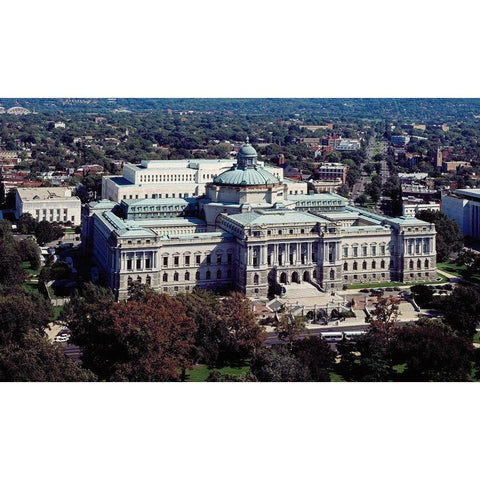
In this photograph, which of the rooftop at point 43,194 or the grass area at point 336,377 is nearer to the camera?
the grass area at point 336,377

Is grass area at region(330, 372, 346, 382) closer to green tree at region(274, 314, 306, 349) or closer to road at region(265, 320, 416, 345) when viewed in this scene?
green tree at region(274, 314, 306, 349)

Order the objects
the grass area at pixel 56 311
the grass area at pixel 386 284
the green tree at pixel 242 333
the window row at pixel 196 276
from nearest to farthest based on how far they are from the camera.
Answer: the green tree at pixel 242 333, the grass area at pixel 56 311, the window row at pixel 196 276, the grass area at pixel 386 284

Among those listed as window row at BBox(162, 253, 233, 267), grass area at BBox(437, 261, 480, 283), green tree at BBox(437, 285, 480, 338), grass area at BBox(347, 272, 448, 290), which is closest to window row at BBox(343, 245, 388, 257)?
grass area at BBox(347, 272, 448, 290)

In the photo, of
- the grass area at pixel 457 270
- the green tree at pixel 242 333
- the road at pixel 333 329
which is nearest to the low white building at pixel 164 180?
the grass area at pixel 457 270

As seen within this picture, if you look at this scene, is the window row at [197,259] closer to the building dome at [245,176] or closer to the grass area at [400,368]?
the building dome at [245,176]

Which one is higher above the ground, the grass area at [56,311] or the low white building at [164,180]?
the low white building at [164,180]

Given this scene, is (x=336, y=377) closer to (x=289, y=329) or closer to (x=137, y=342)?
(x=289, y=329)

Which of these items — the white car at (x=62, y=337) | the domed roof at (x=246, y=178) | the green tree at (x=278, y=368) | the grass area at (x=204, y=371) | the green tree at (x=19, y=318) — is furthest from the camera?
the domed roof at (x=246, y=178)
